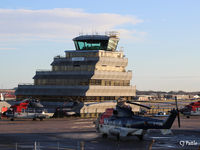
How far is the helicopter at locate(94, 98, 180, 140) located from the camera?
40.0m

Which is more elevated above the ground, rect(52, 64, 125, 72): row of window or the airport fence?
rect(52, 64, 125, 72): row of window

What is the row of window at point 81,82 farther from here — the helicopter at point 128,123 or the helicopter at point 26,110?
the helicopter at point 128,123

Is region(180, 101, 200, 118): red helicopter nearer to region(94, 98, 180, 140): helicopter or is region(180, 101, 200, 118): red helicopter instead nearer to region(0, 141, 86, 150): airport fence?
region(94, 98, 180, 140): helicopter

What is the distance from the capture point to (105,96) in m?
96.8

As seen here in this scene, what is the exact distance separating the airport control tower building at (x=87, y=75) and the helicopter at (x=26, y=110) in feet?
77.7

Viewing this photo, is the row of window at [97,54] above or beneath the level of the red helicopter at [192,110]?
above

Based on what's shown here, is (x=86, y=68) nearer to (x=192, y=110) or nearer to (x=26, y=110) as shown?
(x=192, y=110)

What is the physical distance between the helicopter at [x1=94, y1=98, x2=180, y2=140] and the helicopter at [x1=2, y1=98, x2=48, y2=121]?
84.5 ft

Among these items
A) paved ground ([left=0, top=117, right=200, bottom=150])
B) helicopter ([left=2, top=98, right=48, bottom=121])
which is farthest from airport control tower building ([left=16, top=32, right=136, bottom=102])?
paved ground ([left=0, top=117, right=200, bottom=150])

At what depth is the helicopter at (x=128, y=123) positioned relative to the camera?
1574 inches

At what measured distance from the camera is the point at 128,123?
4116cm

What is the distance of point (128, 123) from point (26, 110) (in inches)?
1249

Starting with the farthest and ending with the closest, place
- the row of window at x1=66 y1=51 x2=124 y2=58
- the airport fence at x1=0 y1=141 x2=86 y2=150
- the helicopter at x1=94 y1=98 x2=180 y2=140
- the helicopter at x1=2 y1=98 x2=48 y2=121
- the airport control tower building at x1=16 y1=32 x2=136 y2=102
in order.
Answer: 1. the row of window at x1=66 y1=51 x2=124 y2=58
2. the airport control tower building at x1=16 y1=32 x2=136 y2=102
3. the helicopter at x1=2 y1=98 x2=48 y2=121
4. the helicopter at x1=94 y1=98 x2=180 y2=140
5. the airport fence at x1=0 y1=141 x2=86 y2=150

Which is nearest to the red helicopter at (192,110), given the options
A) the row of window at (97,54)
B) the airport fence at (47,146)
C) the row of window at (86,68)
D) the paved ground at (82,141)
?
the row of window at (86,68)
